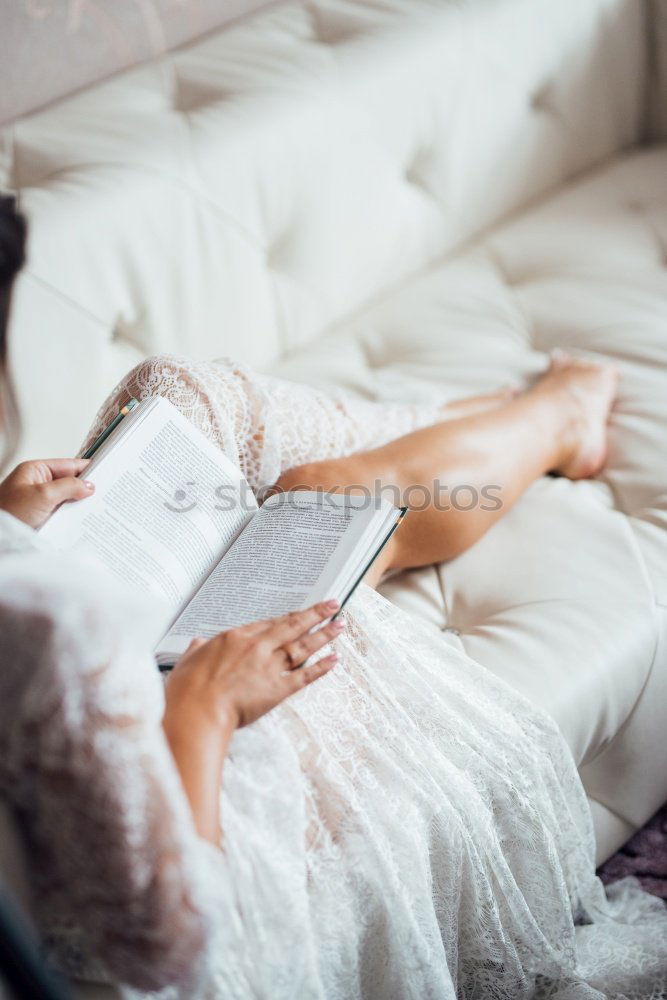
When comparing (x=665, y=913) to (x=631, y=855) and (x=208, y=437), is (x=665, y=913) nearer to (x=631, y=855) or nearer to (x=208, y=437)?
(x=631, y=855)

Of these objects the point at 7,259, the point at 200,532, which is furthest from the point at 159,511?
the point at 7,259

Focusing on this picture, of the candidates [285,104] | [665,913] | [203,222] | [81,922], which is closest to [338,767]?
[81,922]

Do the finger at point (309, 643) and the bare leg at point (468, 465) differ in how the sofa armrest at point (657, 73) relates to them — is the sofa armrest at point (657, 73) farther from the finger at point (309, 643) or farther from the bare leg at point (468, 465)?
the finger at point (309, 643)

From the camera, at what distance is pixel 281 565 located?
2.88 ft

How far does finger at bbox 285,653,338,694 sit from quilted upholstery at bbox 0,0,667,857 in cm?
26

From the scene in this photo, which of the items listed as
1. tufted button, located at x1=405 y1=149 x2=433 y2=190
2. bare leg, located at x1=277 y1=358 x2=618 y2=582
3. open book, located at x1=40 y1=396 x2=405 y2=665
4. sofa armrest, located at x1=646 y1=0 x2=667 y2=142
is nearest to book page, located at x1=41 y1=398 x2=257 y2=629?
open book, located at x1=40 y1=396 x2=405 y2=665

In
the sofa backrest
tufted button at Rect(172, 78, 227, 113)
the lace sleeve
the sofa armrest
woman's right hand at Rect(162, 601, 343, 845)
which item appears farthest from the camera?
the sofa armrest

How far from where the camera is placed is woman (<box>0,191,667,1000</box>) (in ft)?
2.01

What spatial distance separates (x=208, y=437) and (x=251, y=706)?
0.33 metres

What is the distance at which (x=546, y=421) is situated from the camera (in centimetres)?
118

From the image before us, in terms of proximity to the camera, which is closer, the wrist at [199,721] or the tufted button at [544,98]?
the wrist at [199,721]

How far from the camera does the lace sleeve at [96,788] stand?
60 cm

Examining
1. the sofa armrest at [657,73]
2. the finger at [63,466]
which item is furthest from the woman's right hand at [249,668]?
the sofa armrest at [657,73]

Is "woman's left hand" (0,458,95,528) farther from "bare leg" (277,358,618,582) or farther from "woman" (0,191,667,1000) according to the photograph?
"bare leg" (277,358,618,582)
